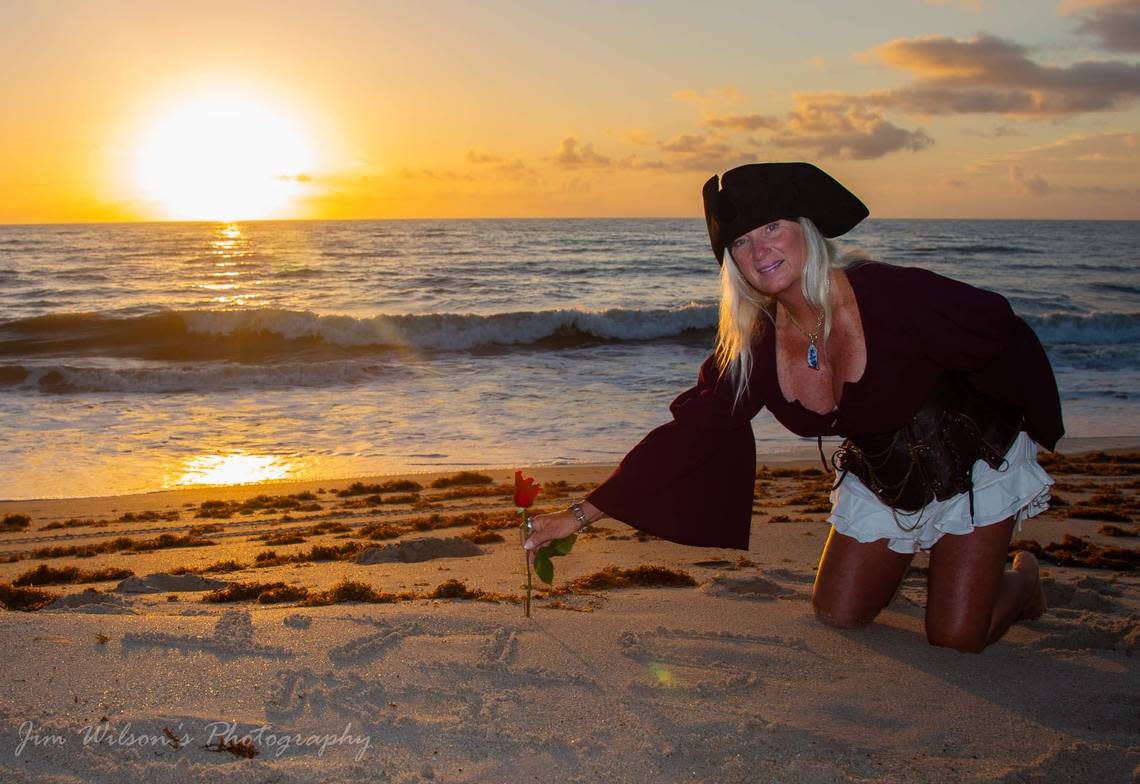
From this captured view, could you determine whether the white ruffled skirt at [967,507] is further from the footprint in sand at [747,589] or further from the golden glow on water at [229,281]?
the golden glow on water at [229,281]

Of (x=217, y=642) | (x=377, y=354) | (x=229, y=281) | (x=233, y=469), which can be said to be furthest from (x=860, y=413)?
(x=229, y=281)

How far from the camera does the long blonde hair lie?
334cm

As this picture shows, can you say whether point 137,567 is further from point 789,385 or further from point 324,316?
point 324,316

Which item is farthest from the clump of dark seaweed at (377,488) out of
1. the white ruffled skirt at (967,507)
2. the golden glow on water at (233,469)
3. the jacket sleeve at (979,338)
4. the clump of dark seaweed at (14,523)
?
the jacket sleeve at (979,338)

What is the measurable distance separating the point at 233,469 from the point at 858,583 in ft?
23.4

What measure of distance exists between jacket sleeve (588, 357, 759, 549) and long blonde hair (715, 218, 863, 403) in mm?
77

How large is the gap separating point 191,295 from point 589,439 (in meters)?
21.8

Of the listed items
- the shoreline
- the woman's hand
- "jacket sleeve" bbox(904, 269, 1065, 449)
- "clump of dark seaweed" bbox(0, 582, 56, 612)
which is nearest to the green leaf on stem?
the woman's hand

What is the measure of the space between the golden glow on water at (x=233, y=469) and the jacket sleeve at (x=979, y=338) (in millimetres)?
7088

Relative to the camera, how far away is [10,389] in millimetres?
15117

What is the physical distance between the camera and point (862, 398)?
3412 mm

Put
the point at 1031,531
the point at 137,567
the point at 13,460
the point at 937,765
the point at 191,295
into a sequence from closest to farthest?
the point at 937,765 < the point at 137,567 < the point at 1031,531 < the point at 13,460 < the point at 191,295

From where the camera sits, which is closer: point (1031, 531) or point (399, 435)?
point (1031, 531)

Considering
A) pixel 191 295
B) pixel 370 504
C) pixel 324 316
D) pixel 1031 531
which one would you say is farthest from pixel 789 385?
pixel 191 295
